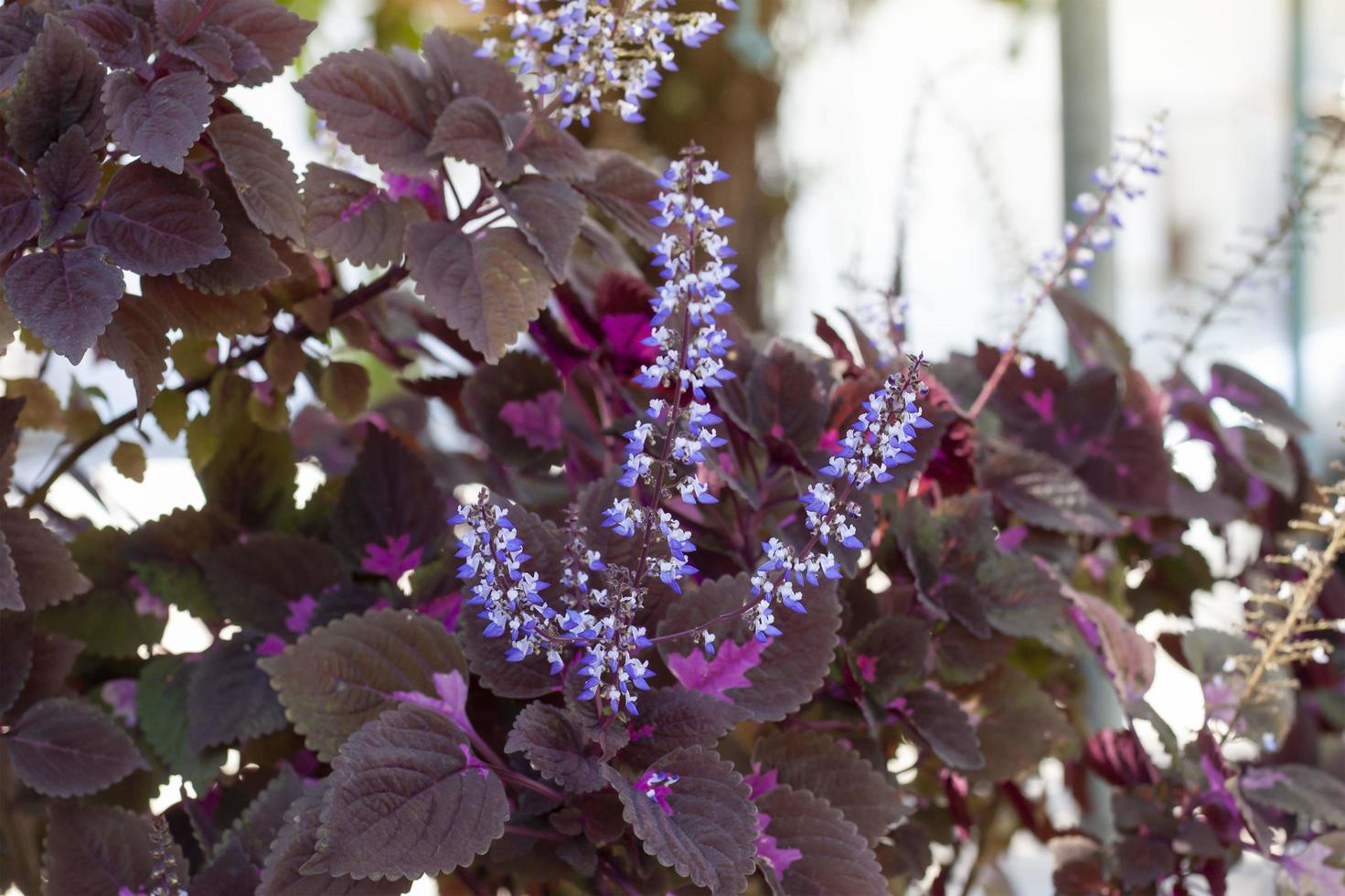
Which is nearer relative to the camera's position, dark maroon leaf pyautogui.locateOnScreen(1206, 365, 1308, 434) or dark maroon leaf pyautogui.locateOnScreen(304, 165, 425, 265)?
dark maroon leaf pyautogui.locateOnScreen(304, 165, 425, 265)

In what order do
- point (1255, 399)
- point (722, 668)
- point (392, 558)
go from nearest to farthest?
1. point (722, 668)
2. point (392, 558)
3. point (1255, 399)

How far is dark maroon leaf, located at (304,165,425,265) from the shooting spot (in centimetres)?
57

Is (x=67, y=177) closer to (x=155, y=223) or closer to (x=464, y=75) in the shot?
(x=155, y=223)

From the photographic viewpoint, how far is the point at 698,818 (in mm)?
481

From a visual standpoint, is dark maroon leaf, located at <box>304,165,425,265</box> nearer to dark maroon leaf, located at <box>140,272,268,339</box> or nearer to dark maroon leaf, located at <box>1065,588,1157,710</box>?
dark maroon leaf, located at <box>140,272,268,339</box>

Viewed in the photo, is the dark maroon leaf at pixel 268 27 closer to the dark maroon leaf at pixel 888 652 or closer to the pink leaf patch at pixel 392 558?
the pink leaf patch at pixel 392 558

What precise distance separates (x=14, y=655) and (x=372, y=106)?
0.98 ft

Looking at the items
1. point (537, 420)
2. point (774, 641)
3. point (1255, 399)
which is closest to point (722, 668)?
point (774, 641)

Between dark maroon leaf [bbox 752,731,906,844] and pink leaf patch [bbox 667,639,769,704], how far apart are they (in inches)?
2.5

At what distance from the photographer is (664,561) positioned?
47 centimetres

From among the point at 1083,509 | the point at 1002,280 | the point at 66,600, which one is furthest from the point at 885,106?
the point at 66,600

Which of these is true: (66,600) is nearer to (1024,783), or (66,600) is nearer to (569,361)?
(569,361)

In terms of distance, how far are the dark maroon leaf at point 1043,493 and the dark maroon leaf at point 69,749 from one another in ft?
1.46

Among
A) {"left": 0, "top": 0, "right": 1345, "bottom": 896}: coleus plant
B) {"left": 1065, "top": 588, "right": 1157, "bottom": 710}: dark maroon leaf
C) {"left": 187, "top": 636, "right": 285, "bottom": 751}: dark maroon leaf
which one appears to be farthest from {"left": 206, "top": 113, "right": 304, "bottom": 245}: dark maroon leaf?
{"left": 1065, "top": 588, "right": 1157, "bottom": 710}: dark maroon leaf
